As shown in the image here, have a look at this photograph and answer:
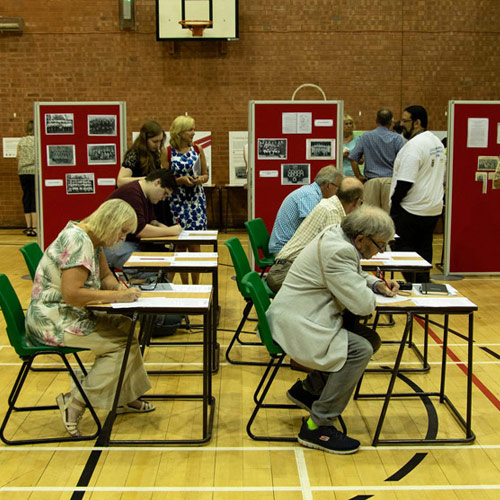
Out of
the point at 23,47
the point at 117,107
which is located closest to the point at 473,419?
the point at 117,107

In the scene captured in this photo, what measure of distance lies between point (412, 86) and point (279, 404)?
313 inches

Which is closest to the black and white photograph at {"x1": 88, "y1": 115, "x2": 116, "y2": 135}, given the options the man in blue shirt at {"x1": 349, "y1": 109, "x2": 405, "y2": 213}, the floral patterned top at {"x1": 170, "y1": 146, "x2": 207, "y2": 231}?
the floral patterned top at {"x1": 170, "y1": 146, "x2": 207, "y2": 231}

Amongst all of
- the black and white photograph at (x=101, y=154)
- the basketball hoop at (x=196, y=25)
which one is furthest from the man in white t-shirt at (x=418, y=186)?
the basketball hoop at (x=196, y=25)

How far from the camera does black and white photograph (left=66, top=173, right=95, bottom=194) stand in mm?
7480

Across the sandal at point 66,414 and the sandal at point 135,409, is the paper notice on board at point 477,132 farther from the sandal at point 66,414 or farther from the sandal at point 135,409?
the sandal at point 66,414

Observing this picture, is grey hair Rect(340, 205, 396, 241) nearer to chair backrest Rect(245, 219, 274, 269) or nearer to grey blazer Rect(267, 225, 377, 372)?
grey blazer Rect(267, 225, 377, 372)

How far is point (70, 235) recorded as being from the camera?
Result: 3576mm

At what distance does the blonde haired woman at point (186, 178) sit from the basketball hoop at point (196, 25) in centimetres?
469

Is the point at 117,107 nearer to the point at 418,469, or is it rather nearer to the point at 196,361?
the point at 196,361

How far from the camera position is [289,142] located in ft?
24.2

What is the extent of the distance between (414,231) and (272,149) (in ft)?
5.73

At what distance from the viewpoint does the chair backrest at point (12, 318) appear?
11.6ft

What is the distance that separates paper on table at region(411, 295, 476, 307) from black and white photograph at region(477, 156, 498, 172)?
422 cm

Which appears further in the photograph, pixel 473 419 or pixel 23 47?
pixel 23 47
